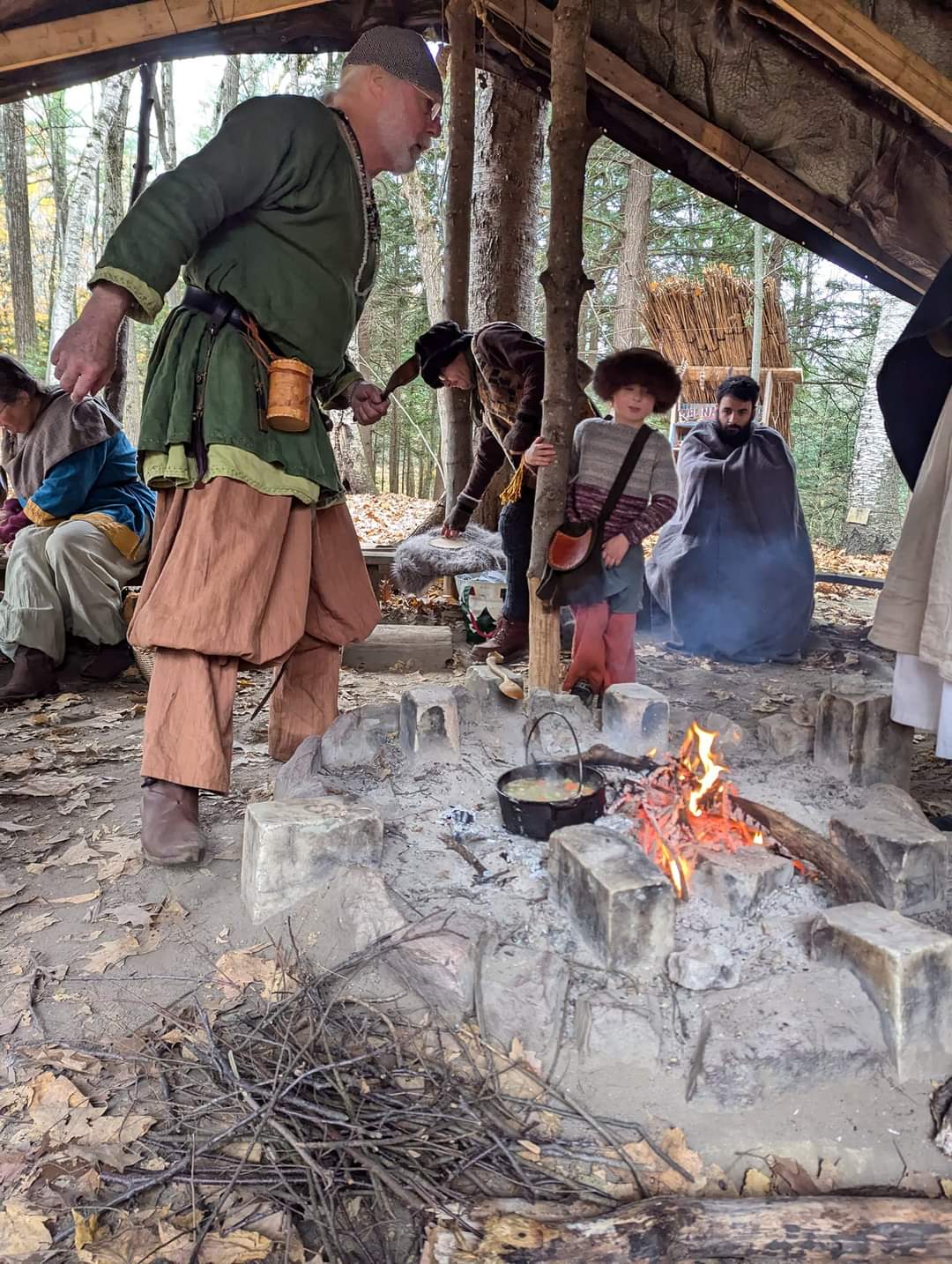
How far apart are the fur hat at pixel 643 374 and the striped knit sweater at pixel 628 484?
18 centimetres

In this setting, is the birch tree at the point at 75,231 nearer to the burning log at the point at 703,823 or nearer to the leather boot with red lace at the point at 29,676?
the leather boot with red lace at the point at 29,676

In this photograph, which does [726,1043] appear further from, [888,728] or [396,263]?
[396,263]

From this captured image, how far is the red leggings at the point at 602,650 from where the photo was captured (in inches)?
159

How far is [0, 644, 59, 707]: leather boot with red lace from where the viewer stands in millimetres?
4355

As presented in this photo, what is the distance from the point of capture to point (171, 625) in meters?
2.30

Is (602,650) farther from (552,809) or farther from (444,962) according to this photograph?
(444,962)

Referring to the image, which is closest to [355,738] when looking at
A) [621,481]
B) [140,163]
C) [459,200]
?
[621,481]

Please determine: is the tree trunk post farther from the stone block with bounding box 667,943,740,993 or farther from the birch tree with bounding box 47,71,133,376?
the birch tree with bounding box 47,71,133,376

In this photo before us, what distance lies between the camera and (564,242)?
3354 mm

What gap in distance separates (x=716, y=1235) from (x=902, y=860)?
1.03 m

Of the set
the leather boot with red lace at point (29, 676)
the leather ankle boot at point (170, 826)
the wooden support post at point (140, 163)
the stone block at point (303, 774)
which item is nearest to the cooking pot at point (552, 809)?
the stone block at point (303, 774)

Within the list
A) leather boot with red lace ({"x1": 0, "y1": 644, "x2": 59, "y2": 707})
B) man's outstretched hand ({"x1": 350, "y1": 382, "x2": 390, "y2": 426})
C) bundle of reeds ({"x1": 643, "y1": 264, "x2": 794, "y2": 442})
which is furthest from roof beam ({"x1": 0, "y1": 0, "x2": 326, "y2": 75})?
bundle of reeds ({"x1": 643, "y1": 264, "x2": 794, "y2": 442})

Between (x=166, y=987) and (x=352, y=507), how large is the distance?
12.5m

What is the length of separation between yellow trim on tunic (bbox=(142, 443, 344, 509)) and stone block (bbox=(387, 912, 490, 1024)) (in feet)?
4.35
